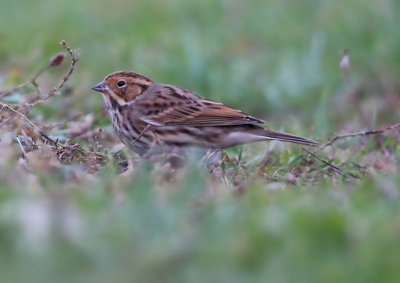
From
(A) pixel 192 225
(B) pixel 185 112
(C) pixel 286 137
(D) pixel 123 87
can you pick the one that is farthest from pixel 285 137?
(A) pixel 192 225

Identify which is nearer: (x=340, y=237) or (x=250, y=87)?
(x=340, y=237)

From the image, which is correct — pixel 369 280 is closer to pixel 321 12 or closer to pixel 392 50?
pixel 392 50

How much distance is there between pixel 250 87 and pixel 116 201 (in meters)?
5.64

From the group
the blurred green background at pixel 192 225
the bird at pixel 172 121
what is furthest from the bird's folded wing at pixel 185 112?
the blurred green background at pixel 192 225

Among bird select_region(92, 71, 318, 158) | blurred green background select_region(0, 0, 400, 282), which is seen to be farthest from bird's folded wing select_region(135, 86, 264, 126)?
blurred green background select_region(0, 0, 400, 282)

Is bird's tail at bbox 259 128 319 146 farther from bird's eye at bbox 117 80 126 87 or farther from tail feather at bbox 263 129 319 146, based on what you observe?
bird's eye at bbox 117 80 126 87

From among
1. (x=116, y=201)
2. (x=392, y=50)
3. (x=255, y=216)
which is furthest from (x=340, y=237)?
(x=392, y=50)

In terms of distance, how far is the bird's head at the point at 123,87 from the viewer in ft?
22.4

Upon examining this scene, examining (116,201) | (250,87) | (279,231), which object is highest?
(250,87)

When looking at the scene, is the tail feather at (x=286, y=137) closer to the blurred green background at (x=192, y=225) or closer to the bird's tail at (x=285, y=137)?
the bird's tail at (x=285, y=137)

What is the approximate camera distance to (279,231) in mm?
3918

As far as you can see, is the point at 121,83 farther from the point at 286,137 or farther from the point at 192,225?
the point at 192,225

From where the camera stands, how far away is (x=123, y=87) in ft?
22.5

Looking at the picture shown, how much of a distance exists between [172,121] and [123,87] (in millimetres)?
550
